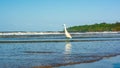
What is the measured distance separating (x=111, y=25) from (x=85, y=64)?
16841 cm

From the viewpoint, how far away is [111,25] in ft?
619

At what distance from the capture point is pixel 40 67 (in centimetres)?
2123

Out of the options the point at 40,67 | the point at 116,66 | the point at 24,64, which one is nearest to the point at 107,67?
the point at 116,66

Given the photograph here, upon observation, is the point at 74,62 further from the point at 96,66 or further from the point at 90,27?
the point at 90,27

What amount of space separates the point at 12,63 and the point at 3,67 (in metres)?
1.93

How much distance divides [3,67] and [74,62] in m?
5.02

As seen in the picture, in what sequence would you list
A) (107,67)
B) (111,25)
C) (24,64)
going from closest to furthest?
(107,67), (24,64), (111,25)

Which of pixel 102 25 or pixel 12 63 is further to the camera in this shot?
pixel 102 25

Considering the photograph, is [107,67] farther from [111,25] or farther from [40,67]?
[111,25]

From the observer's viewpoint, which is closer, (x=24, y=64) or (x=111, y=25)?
(x=24, y=64)

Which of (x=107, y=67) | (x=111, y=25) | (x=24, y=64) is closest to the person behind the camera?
(x=107, y=67)

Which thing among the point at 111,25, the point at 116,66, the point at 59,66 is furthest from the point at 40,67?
the point at 111,25

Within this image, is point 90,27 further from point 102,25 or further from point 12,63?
point 12,63

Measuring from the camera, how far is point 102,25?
7539 inches
